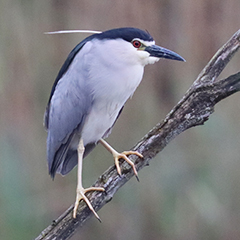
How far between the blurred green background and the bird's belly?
79 cm

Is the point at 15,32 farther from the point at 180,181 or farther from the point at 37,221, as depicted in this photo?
the point at 180,181

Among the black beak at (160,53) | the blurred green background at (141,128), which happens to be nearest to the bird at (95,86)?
the black beak at (160,53)

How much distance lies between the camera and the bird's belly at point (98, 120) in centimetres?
172

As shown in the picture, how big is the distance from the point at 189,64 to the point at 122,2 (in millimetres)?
534

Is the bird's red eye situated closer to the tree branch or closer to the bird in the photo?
the bird

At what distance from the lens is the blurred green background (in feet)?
8.35

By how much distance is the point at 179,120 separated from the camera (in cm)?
143

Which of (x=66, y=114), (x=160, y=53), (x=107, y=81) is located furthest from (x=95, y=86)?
(x=160, y=53)

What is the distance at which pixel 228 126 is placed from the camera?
2521mm

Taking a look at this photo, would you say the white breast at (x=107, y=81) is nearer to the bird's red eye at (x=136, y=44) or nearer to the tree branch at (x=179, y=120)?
the bird's red eye at (x=136, y=44)

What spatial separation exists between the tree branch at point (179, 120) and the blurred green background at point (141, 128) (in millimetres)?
1023

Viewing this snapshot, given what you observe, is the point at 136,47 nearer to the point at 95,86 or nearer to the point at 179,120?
the point at 95,86

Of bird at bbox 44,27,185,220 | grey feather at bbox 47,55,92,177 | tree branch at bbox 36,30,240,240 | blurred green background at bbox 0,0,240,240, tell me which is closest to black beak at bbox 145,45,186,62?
bird at bbox 44,27,185,220

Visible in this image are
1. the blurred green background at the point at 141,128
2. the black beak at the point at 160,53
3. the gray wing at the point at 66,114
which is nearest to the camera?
the black beak at the point at 160,53
